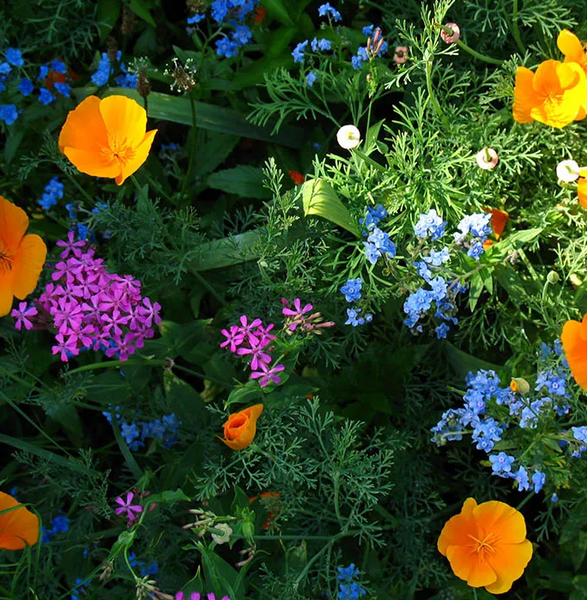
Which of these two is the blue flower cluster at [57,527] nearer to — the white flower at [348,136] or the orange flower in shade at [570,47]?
the white flower at [348,136]

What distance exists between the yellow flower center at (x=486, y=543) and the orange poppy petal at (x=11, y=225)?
1.29 metres

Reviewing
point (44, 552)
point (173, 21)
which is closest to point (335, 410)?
point (44, 552)

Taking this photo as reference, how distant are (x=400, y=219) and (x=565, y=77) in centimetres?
54

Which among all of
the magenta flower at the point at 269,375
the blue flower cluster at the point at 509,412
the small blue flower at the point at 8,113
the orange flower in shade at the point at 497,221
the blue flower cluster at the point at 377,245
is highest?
the small blue flower at the point at 8,113

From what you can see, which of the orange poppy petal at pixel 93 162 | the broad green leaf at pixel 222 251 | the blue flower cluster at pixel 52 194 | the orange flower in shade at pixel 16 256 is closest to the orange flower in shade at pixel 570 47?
the broad green leaf at pixel 222 251

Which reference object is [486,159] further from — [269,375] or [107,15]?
[107,15]

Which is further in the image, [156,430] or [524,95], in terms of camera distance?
[156,430]

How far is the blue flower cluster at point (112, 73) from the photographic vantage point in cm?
216

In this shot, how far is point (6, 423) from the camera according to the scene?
2264mm

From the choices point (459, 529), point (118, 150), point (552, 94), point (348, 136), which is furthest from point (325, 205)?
point (459, 529)

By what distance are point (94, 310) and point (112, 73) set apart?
100 centimetres

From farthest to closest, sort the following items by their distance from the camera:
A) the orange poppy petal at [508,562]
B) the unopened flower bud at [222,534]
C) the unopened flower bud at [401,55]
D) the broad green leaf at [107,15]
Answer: the broad green leaf at [107,15] < the unopened flower bud at [401,55] < the orange poppy petal at [508,562] < the unopened flower bud at [222,534]

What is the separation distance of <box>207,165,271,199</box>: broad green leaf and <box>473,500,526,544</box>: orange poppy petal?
1079 mm

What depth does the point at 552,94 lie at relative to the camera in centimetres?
178
